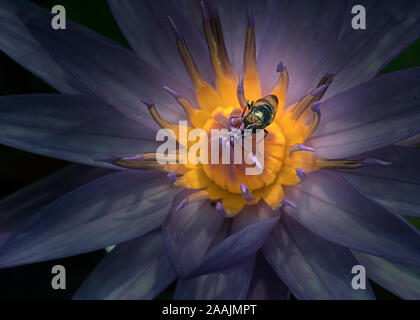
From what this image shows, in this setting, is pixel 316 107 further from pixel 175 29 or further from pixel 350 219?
pixel 175 29

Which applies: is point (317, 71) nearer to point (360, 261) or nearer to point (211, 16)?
point (211, 16)

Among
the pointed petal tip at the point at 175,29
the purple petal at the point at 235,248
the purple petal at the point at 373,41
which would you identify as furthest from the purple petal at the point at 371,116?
the pointed petal tip at the point at 175,29

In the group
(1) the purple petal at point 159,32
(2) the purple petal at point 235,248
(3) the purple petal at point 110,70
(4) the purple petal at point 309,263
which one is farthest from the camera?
(1) the purple petal at point 159,32

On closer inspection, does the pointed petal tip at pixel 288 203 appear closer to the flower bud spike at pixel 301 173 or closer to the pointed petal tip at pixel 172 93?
the flower bud spike at pixel 301 173

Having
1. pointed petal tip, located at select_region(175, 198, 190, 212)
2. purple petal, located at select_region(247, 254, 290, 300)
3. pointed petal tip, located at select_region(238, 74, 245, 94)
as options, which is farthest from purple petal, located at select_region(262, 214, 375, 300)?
pointed petal tip, located at select_region(238, 74, 245, 94)

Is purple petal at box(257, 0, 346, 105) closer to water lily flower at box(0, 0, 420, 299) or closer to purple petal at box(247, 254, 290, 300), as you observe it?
water lily flower at box(0, 0, 420, 299)

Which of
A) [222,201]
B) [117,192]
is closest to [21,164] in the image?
[117,192]

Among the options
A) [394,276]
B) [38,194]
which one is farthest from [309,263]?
[38,194]
